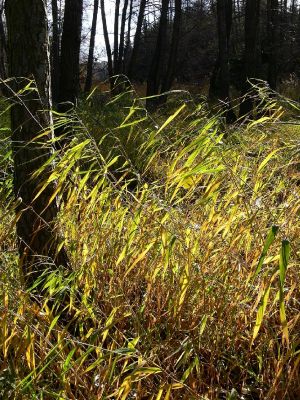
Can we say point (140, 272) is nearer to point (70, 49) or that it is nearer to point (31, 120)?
point (31, 120)

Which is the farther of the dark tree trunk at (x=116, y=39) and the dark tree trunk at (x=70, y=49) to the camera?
the dark tree trunk at (x=116, y=39)

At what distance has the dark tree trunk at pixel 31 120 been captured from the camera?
7.40 ft

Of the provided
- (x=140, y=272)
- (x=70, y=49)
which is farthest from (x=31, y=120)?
(x=70, y=49)

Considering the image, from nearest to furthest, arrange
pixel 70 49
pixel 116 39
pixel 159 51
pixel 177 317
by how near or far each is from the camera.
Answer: pixel 177 317
pixel 70 49
pixel 159 51
pixel 116 39

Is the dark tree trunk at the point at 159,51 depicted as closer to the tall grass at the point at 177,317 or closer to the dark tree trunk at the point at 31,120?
the dark tree trunk at the point at 31,120

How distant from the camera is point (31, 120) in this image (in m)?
2.29

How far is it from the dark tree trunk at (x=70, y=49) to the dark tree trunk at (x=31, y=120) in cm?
384

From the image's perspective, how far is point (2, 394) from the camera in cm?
171

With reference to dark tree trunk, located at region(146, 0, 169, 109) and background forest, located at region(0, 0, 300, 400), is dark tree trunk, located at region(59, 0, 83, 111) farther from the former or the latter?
dark tree trunk, located at region(146, 0, 169, 109)

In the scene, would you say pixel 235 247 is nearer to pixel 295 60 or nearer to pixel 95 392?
pixel 95 392

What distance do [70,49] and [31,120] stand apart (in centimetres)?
436

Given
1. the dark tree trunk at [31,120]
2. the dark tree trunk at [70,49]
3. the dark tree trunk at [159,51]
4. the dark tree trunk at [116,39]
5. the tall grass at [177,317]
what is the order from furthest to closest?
the dark tree trunk at [116,39] < the dark tree trunk at [159,51] < the dark tree trunk at [70,49] < the dark tree trunk at [31,120] < the tall grass at [177,317]

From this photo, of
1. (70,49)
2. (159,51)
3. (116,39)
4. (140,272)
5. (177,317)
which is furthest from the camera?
(116,39)

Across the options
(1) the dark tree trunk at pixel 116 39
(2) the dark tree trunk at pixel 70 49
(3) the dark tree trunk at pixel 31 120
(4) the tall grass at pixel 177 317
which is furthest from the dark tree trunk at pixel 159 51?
(4) the tall grass at pixel 177 317
